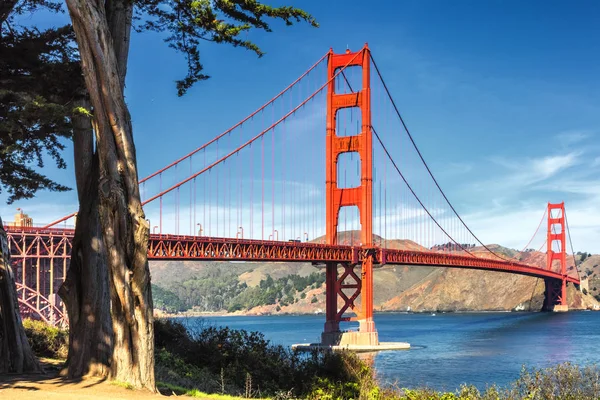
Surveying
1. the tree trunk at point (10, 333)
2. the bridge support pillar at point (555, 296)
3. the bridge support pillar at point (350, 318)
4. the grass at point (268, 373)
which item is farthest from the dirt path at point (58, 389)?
the bridge support pillar at point (555, 296)

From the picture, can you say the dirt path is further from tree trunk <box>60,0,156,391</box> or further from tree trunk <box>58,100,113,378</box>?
tree trunk <box>58,100,113,378</box>

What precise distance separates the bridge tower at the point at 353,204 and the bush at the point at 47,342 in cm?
3497

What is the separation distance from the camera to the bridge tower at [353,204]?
183ft

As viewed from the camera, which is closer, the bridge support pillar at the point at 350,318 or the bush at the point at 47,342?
the bush at the point at 47,342

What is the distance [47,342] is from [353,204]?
38465 mm

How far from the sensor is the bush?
64.9 ft

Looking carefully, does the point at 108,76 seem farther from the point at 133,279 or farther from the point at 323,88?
the point at 323,88

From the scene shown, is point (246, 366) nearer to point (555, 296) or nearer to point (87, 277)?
point (87, 277)

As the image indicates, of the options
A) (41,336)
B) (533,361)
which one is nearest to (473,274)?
(533,361)

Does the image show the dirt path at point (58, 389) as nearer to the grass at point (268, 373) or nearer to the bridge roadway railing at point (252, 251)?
the grass at point (268, 373)

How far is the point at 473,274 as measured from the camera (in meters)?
193

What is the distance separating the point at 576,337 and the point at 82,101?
217 ft

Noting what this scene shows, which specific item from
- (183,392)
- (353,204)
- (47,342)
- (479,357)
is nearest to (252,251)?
(353,204)

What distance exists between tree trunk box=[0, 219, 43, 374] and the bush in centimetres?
383
